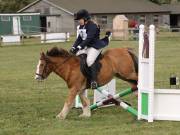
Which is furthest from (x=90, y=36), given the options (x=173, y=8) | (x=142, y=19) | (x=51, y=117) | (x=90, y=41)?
(x=173, y=8)

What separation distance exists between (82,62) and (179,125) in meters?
2.59

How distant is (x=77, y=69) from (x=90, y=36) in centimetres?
78

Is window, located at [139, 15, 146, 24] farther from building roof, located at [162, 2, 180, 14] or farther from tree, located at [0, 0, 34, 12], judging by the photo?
tree, located at [0, 0, 34, 12]

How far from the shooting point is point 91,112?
1258 centimetres

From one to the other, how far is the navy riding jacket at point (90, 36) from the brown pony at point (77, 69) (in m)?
0.38

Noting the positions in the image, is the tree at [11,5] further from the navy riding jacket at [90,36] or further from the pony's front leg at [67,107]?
the pony's front leg at [67,107]

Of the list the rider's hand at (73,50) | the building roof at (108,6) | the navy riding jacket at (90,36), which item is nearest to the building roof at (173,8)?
the building roof at (108,6)

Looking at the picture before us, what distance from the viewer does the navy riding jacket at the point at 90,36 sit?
11.6 m

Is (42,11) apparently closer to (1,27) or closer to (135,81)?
(1,27)

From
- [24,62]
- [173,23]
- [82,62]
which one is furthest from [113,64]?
[173,23]

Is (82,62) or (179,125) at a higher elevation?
(82,62)

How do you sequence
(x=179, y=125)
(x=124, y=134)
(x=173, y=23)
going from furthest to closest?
(x=173, y=23) → (x=179, y=125) → (x=124, y=134)

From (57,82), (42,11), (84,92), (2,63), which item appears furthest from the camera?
(42,11)

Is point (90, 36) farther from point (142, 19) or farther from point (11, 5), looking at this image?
point (11, 5)
